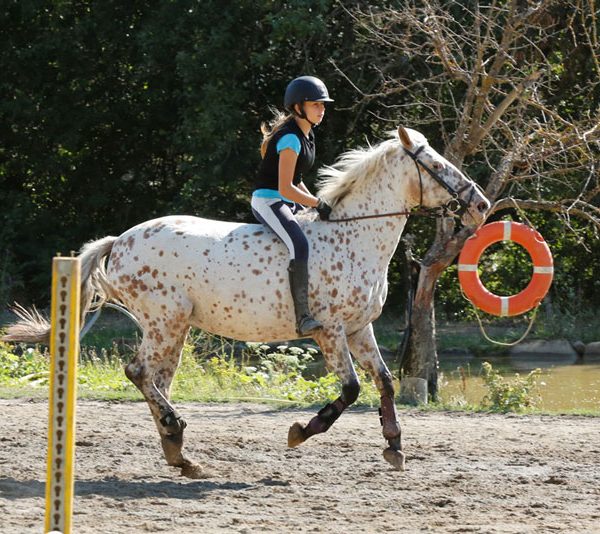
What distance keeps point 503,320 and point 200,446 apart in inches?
555

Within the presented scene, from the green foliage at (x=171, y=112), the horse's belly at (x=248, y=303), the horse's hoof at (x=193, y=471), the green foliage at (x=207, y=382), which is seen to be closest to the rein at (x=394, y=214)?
the horse's belly at (x=248, y=303)

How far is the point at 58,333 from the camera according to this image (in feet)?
12.6

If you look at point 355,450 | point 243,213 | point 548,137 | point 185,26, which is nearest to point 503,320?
point 243,213

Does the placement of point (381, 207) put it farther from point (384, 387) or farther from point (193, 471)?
point (193, 471)

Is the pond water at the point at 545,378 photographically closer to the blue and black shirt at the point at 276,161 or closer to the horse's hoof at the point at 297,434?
the horse's hoof at the point at 297,434

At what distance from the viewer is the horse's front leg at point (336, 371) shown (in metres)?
7.14

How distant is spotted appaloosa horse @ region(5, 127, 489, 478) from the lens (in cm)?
714

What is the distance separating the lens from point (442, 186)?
24.0 feet

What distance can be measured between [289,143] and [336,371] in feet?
4.98

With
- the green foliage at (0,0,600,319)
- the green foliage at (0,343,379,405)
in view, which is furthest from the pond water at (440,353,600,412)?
the green foliage at (0,0,600,319)

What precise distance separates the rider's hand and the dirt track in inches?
65.6

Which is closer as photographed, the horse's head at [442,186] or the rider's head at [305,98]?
the rider's head at [305,98]

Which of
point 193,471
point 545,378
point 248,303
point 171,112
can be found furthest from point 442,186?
point 171,112

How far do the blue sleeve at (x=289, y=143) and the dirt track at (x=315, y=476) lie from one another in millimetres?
2097
